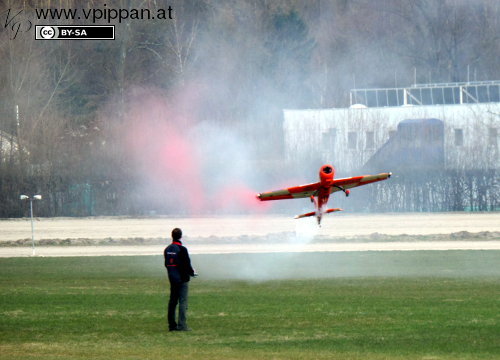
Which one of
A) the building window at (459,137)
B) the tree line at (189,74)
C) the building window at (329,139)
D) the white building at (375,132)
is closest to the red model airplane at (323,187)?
the tree line at (189,74)

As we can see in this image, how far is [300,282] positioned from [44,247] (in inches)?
902

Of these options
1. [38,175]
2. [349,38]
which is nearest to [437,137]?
[38,175]

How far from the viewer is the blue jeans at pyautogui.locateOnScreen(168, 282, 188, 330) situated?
21484mm

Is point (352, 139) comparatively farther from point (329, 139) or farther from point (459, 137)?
point (459, 137)

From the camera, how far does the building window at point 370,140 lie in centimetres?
6906

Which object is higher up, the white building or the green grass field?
the white building

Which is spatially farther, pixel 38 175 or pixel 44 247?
pixel 38 175

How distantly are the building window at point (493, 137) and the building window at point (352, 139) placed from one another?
9820mm

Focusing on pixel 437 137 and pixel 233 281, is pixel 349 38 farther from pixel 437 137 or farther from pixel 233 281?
pixel 233 281

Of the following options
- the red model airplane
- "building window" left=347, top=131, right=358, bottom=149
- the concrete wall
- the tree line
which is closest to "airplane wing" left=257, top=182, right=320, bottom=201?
the red model airplane

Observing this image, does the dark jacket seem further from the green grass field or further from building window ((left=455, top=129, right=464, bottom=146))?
building window ((left=455, top=129, right=464, bottom=146))

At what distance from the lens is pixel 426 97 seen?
8231 cm

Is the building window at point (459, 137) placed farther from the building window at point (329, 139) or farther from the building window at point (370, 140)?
the building window at point (329, 139)

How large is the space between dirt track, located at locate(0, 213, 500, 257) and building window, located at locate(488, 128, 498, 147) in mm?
8551
